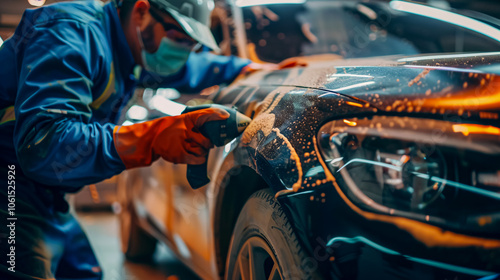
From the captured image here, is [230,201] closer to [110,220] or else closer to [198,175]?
[198,175]

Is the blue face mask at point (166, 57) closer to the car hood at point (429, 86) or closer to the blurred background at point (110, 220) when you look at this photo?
the blurred background at point (110, 220)

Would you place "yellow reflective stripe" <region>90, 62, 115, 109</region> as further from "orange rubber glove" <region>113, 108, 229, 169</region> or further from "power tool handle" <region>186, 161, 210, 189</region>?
"power tool handle" <region>186, 161, 210, 189</region>

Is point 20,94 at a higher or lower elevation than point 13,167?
higher

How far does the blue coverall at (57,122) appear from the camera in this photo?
137 cm

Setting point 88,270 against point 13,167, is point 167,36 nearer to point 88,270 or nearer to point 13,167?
point 13,167

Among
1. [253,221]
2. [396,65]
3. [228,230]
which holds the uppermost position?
[396,65]

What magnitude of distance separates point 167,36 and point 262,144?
0.65m

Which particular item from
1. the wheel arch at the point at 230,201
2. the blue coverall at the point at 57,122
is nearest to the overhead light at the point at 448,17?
the wheel arch at the point at 230,201

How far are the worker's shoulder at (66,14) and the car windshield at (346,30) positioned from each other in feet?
3.19

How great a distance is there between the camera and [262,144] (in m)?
1.35

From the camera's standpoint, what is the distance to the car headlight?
1058 millimetres

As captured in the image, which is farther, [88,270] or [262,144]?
[88,270]

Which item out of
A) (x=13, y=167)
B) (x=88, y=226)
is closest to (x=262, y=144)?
(x=13, y=167)

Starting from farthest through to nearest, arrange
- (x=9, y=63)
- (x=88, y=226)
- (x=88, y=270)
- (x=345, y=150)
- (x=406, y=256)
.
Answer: (x=88, y=226) → (x=88, y=270) → (x=9, y=63) → (x=345, y=150) → (x=406, y=256)
